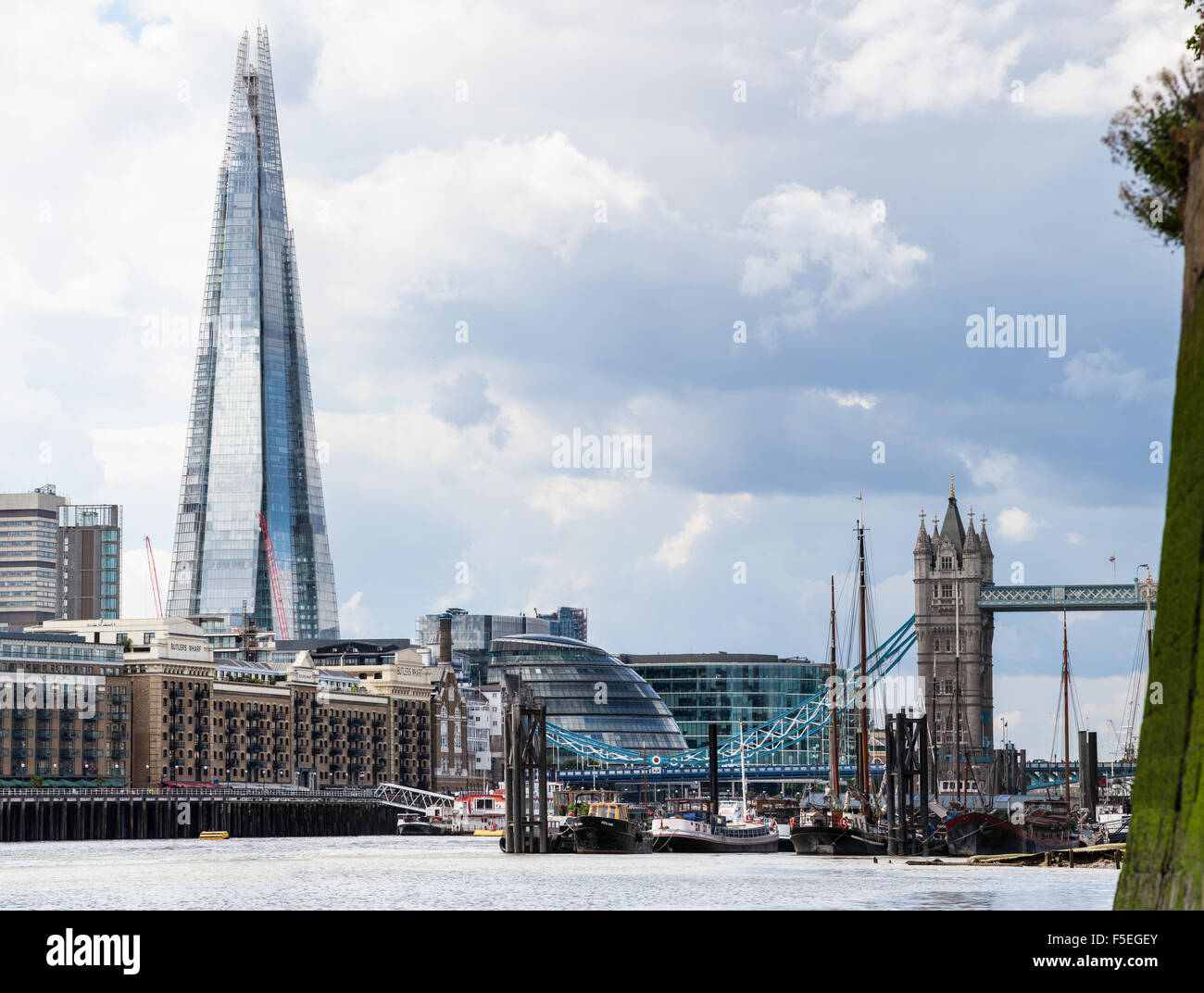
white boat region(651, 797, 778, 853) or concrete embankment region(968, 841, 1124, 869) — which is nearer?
concrete embankment region(968, 841, 1124, 869)

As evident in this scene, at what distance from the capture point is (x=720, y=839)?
11794cm

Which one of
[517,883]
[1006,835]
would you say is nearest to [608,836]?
[1006,835]

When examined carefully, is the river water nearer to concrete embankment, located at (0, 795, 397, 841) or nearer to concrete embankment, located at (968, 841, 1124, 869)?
concrete embankment, located at (968, 841, 1124, 869)

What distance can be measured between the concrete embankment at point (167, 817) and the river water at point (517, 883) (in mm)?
35497

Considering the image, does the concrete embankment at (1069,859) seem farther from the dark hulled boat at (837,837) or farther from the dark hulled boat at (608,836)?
the dark hulled boat at (608,836)

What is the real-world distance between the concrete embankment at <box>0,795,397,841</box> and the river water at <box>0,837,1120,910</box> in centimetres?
3550

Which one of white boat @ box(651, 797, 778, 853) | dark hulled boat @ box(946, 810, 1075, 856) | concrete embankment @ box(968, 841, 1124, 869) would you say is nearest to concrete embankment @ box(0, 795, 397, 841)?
white boat @ box(651, 797, 778, 853)

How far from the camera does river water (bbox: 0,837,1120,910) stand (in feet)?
191

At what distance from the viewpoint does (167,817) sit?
6270 inches

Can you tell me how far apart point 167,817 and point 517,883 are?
3731 inches

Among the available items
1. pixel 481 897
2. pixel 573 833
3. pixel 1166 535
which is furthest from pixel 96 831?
pixel 1166 535

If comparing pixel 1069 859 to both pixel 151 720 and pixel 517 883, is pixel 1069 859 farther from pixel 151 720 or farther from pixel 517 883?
pixel 151 720
